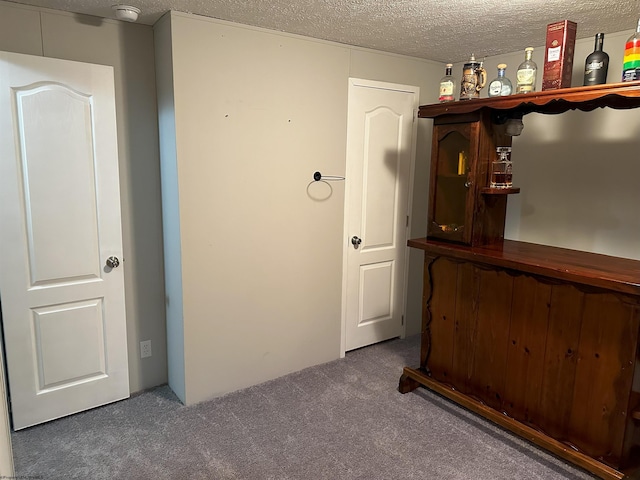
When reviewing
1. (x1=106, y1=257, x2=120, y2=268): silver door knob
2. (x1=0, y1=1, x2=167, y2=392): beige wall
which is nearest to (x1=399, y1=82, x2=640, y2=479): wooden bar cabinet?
(x1=0, y1=1, x2=167, y2=392): beige wall

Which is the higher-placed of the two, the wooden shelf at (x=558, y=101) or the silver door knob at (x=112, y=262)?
the wooden shelf at (x=558, y=101)

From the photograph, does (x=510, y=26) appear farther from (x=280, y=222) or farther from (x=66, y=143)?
(x=66, y=143)

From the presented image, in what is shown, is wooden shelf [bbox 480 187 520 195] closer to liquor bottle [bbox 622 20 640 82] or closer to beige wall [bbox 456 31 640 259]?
beige wall [bbox 456 31 640 259]

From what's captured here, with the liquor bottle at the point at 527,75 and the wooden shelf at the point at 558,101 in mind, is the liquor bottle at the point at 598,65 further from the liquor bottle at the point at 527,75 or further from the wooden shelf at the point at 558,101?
the liquor bottle at the point at 527,75

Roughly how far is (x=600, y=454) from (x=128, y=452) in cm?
236

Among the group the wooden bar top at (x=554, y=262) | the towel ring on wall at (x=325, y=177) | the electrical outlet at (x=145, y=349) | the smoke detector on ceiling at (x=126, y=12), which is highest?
the smoke detector on ceiling at (x=126, y=12)

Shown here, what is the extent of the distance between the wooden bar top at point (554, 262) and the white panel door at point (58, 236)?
1920 millimetres

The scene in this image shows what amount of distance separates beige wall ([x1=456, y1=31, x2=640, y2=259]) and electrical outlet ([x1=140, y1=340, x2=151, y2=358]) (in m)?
2.65

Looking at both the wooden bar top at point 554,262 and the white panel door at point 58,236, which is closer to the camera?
the wooden bar top at point 554,262

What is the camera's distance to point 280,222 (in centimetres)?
298

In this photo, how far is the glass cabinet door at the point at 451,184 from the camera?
2654 millimetres

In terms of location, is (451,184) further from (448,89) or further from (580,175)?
(580,175)

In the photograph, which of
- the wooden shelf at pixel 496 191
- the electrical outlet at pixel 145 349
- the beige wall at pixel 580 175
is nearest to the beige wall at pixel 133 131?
the electrical outlet at pixel 145 349

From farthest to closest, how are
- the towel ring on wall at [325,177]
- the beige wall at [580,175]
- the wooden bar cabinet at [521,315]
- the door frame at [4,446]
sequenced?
the towel ring on wall at [325,177]
the beige wall at [580,175]
the wooden bar cabinet at [521,315]
the door frame at [4,446]
